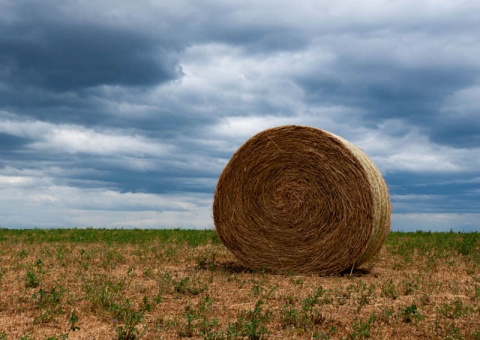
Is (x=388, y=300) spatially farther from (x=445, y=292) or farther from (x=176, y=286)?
(x=176, y=286)

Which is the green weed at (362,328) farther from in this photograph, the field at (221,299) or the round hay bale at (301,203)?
the round hay bale at (301,203)

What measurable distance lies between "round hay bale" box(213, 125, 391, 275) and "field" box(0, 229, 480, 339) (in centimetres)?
51

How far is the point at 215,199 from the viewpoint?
492 inches

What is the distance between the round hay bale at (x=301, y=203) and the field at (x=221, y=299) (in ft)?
1.67

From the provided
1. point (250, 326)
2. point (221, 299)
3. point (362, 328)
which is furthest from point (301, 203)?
point (250, 326)

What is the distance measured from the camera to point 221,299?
28.1 feet

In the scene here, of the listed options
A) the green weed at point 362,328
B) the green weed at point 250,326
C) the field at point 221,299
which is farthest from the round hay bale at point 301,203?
the green weed at point 250,326

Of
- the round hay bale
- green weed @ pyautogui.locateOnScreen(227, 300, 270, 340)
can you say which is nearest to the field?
green weed @ pyautogui.locateOnScreen(227, 300, 270, 340)

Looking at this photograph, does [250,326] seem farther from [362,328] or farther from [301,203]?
[301,203]

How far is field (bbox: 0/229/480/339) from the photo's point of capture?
22.1 ft

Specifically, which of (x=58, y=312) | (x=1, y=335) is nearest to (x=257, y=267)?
(x=58, y=312)

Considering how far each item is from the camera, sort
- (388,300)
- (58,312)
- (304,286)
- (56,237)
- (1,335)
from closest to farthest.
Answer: (1,335), (58,312), (388,300), (304,286), (56,237)

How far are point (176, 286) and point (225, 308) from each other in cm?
148

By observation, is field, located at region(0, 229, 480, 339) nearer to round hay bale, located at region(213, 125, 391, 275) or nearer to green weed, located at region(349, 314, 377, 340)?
green weed, located at region(349, 314, 377, 340)
